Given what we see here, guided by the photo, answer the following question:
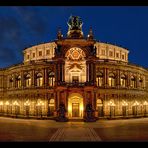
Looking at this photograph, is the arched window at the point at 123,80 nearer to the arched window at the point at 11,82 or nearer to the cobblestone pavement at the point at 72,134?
the cobblestone pavement at the point at 72,134

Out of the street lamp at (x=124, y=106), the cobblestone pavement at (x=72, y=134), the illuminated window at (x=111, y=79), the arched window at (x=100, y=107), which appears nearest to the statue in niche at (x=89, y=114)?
the arched window at (x=100, y=107)

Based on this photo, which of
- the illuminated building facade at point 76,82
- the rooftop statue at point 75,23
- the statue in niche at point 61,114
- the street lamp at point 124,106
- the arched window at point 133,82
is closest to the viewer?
the statue in niche at point 61,114

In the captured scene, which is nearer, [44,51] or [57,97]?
[57,97]

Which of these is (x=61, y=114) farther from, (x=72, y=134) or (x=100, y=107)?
(x=72, y=134)

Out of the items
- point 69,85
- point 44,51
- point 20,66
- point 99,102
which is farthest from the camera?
point 44,51

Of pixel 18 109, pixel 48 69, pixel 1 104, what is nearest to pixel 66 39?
pixel 48 69

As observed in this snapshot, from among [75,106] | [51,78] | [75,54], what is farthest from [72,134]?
[51,78]

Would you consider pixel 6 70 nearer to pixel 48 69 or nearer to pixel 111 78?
pixel 48 69

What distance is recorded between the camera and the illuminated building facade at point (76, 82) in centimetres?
6388

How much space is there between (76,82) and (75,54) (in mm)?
6428

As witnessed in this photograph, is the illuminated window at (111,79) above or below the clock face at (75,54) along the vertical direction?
below

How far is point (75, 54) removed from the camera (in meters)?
65.6

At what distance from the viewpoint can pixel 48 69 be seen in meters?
68.5

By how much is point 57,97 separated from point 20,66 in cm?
1603
